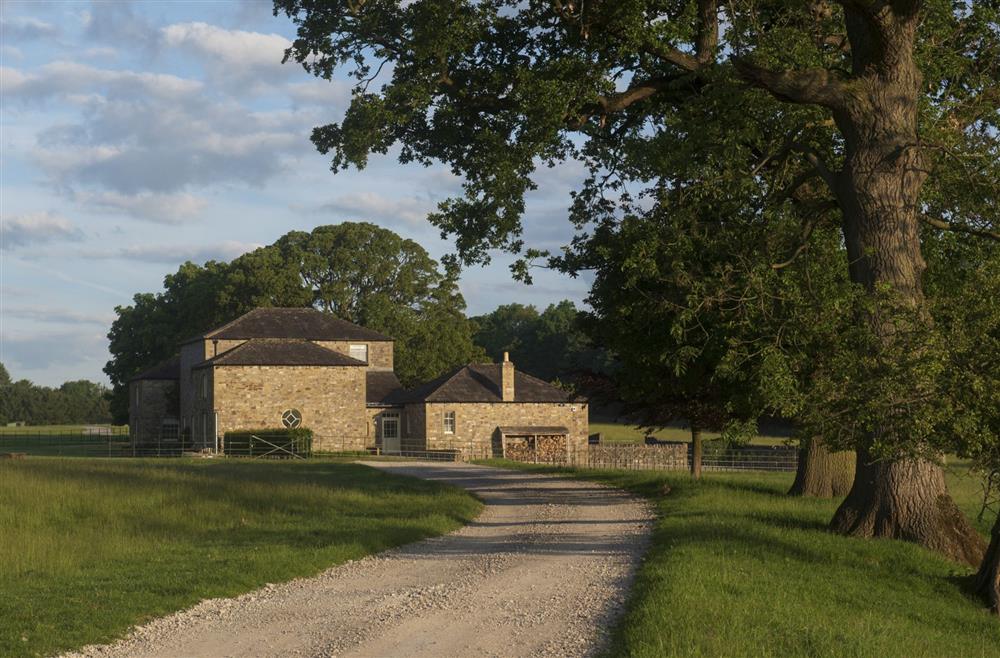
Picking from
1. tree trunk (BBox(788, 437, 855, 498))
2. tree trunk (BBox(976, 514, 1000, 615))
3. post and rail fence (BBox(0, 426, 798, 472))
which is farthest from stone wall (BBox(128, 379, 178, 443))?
tree trunk (BBox(976, 514, 1000, 615))

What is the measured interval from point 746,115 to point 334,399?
43774 mm

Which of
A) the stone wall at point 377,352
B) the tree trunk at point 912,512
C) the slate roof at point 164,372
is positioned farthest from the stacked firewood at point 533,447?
the tree trunk at point 912,512

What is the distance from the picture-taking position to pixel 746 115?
1897cm

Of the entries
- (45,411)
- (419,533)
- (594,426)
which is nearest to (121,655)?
(419,533)

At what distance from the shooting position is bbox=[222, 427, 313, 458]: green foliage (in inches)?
2176

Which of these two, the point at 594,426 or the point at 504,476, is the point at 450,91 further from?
the point at 594,426

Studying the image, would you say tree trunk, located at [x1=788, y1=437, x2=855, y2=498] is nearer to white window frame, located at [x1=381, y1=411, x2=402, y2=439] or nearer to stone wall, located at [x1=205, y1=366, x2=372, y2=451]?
stone wall, located at [x1=205, y1=366, x2=372, y2=451]

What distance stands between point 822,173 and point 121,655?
13782 mm

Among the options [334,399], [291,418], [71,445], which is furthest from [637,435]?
[71,445]

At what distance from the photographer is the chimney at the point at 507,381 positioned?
201 ft

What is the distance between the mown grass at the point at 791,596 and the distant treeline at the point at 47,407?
147 meters

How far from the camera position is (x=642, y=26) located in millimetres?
17859

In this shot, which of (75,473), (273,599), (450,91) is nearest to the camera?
(273,599)

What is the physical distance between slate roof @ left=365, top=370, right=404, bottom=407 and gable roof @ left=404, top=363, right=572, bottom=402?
180 cm
